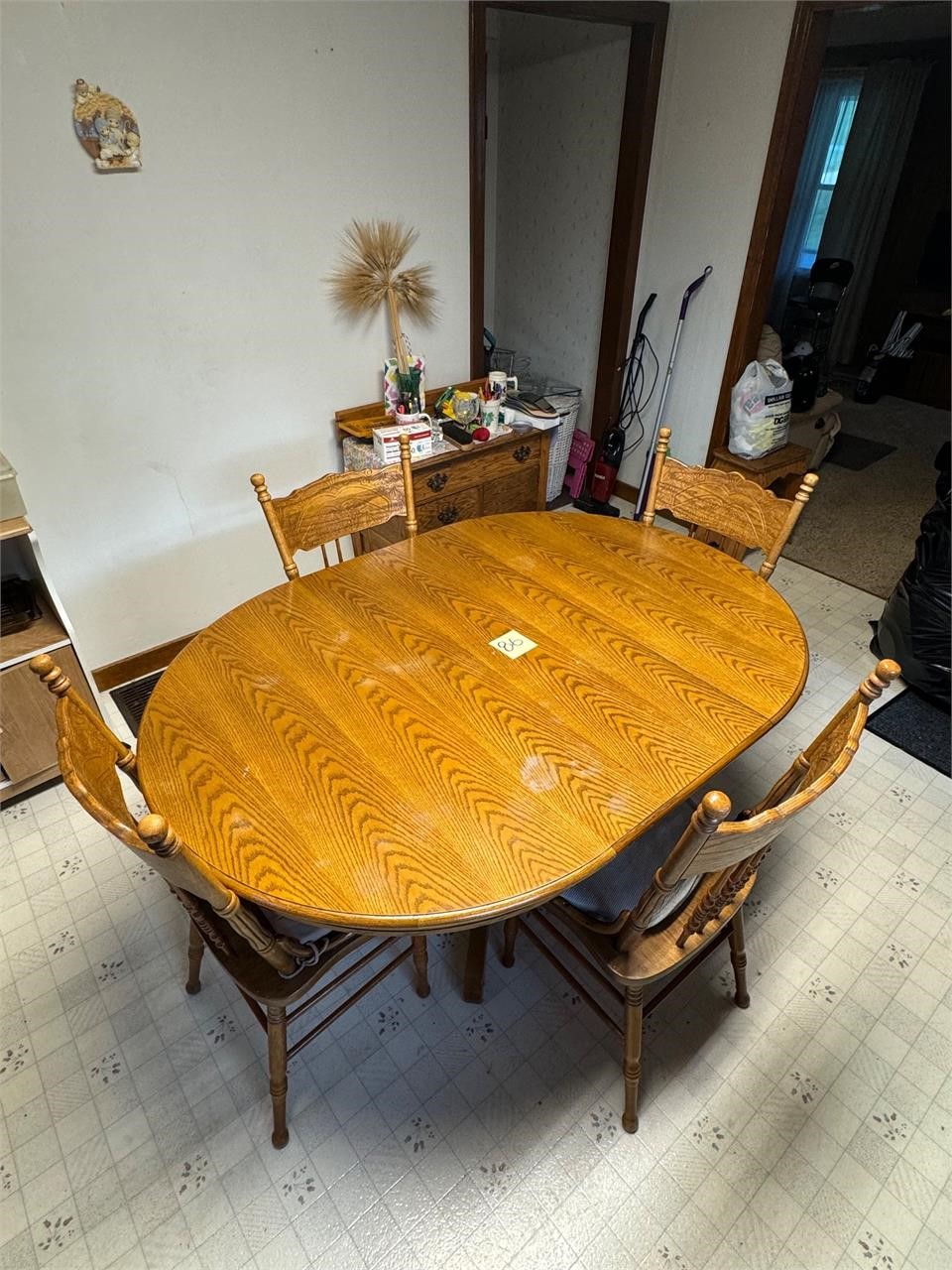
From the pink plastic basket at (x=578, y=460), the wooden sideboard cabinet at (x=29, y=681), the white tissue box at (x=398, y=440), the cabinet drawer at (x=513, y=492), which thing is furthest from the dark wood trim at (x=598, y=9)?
the wooden sideboard cabinet at (x=29, y=681)

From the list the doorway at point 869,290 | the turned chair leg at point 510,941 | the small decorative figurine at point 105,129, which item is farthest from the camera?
the doorway at point 869,290

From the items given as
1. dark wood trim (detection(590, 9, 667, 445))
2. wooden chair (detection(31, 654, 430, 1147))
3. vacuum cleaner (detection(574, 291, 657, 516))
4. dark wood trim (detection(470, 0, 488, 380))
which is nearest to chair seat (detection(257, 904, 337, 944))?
wooden chair (detection(31, 654, 430, 1147))

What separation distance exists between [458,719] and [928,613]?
188 cm

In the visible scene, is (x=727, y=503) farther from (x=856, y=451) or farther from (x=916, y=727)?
(x=856, y=451)

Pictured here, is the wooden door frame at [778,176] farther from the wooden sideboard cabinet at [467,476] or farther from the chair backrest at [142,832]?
the chair backrest at [142,832]

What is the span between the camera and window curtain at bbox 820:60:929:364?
476 centimetres

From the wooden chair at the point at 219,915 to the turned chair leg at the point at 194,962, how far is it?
0.27m

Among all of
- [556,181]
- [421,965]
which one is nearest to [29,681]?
[421,965]

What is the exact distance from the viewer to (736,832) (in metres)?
0.91

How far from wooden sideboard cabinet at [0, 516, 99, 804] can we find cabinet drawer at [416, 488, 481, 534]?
120 cm

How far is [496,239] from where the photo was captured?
12.5 feet

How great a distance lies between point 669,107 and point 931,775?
287 cm

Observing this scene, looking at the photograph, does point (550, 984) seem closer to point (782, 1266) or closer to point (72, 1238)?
point (782, 1266)

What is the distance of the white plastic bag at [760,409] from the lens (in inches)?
118
